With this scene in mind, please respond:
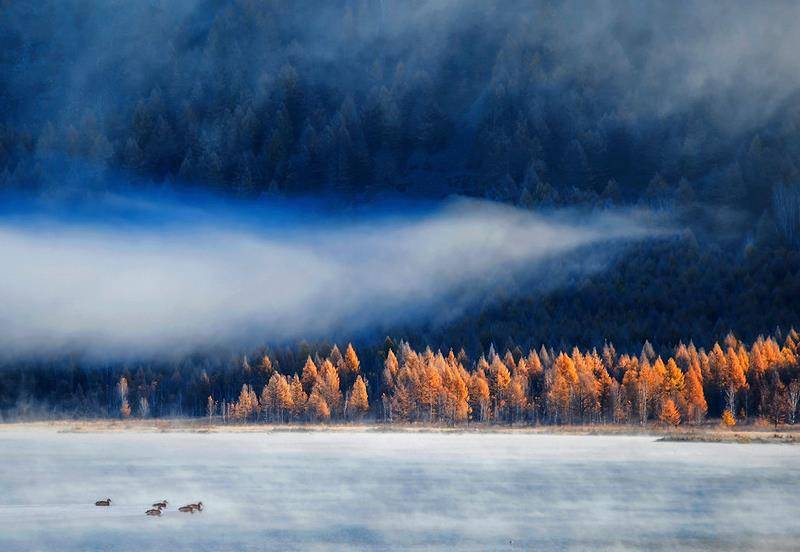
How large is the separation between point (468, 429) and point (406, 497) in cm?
9087

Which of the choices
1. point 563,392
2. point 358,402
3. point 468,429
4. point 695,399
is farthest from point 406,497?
point 358,402

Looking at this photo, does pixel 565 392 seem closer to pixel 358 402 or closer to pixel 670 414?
pixel 670 414

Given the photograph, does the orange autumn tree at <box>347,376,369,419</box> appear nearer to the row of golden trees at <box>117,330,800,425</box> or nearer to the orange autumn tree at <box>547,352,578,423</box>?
the row of golden trees at <box>117,330,800,425</box>

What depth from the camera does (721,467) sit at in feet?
321

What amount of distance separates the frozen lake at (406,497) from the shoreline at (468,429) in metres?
18.2

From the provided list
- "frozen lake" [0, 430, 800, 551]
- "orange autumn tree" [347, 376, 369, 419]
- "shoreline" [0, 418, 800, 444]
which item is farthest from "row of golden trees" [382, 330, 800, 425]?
"frozen lake" [0, 430, 800, 551]

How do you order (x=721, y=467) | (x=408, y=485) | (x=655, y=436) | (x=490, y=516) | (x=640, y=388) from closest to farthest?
(x=490, y=516), (x=408, y=485), (x=721, y=467), (x=655, y=436), (x=640, y=388)

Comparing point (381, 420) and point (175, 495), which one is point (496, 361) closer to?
point (381, 420)

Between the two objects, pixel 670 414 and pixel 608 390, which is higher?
pixel 608 390

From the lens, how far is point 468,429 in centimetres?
16512

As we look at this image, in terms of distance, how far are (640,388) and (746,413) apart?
1565cm

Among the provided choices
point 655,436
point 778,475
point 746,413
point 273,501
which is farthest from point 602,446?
point 273,501

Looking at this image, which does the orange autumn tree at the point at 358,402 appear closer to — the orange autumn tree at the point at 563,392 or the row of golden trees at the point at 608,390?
the row of golden trees at the point at 608,390

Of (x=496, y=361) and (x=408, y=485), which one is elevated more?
(x=496, y=361)
